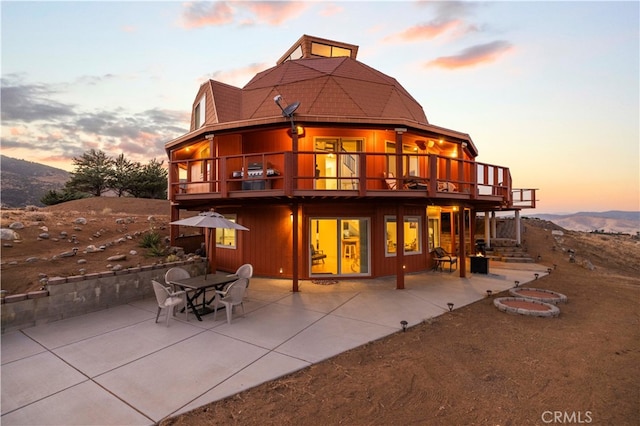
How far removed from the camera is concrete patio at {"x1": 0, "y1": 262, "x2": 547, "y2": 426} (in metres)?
3.39

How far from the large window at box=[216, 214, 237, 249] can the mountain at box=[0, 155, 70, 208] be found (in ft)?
211

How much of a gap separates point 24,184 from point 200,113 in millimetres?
101769

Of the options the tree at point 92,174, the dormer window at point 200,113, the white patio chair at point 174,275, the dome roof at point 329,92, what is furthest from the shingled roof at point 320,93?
the tree at point 92,174

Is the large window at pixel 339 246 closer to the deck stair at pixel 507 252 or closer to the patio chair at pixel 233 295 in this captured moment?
the patio chair at pixel 233 295

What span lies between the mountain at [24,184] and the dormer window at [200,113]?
60.9 metres

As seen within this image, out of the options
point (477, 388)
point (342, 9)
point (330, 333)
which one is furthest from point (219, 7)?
point (477, 388)

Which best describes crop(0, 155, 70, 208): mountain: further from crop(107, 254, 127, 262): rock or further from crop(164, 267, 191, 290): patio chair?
crop(164, 267, 191, 290): patio chair

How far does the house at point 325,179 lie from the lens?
9.53m

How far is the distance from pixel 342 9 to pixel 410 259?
1404 centimetres

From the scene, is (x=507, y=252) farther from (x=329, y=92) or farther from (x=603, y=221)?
(x=603, y=221)

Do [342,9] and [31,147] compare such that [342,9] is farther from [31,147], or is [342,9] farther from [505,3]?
[31,147]

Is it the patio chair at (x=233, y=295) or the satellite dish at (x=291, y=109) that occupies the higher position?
the satellite dish at (x=291, y=109)

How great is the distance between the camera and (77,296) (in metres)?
6.72

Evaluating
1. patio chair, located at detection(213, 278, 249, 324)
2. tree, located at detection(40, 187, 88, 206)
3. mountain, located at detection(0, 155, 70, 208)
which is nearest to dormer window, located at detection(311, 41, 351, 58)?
patio chair, located at detection(213, 278, 249, 324)
